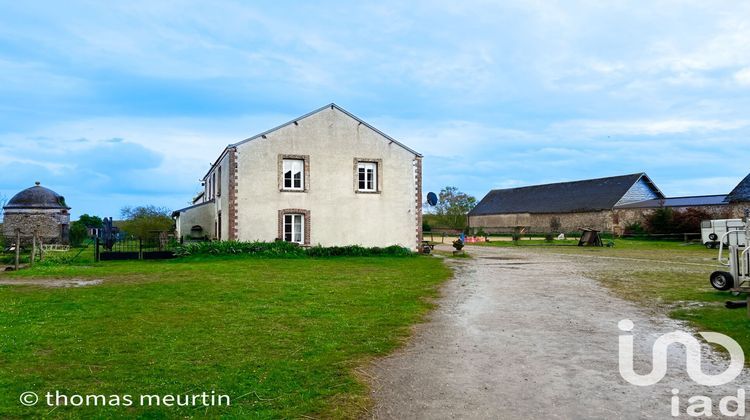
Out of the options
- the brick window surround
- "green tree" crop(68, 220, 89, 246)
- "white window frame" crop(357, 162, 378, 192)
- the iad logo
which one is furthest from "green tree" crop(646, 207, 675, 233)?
"green tree" crop(68, 220, 89, 246)

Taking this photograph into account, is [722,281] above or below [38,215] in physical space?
below

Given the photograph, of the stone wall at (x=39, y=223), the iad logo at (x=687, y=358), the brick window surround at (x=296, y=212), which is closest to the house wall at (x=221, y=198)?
the brick window surround at (x=296, y=212)

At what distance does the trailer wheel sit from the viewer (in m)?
11.7

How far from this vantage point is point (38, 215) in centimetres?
3741

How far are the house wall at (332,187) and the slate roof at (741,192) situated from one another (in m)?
28.1

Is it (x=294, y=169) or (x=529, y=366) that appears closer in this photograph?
(x=529, y=366)

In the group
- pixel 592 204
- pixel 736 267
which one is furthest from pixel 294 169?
pixel 592 204

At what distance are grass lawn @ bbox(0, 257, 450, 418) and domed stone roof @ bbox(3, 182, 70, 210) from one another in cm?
2868

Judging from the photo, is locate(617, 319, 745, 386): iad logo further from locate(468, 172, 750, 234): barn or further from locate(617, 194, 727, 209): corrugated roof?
locate(617, 194, 727, 209): corrugated roof

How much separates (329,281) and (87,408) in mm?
10080

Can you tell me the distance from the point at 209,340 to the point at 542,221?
5873cm

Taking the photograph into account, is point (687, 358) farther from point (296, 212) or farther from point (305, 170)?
point (305, 170)

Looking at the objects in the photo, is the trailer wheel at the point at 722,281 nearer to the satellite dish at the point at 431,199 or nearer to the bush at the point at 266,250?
the bush at the point at 266,250

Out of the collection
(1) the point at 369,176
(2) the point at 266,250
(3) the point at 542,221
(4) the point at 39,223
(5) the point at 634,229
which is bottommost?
(2) the point at 266,250
